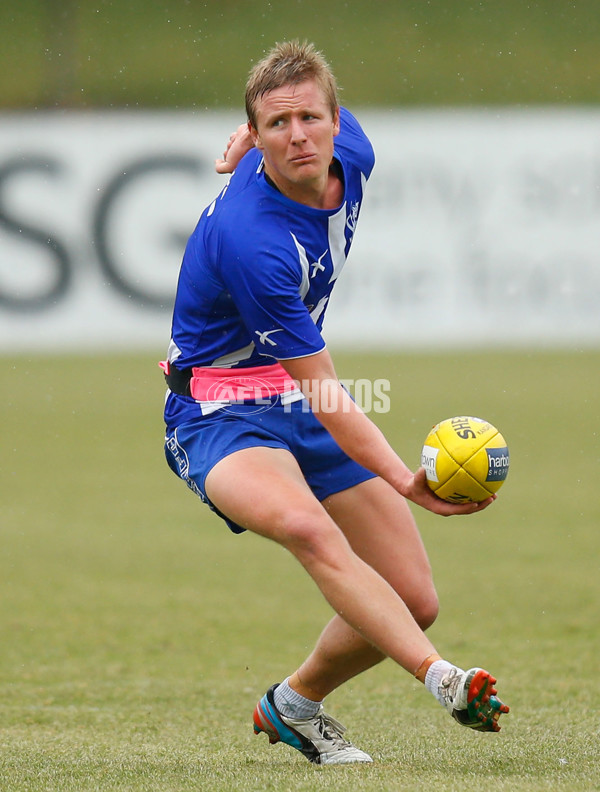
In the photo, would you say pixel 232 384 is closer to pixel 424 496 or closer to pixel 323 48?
pixel 424 496

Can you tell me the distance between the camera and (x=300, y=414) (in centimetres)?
470

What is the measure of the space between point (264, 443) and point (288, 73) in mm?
1264

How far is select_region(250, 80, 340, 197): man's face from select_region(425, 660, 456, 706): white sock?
1.65 m

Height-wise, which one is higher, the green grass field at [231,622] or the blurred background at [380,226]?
the blurred background at [380,226]

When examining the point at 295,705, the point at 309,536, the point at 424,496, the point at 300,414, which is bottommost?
the point at 295,705

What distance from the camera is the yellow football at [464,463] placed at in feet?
13.5

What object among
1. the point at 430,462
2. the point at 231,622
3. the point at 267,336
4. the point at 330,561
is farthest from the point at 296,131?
the point at 231,622

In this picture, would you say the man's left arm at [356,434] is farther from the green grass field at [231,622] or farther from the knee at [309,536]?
the green grass field at [231,622]

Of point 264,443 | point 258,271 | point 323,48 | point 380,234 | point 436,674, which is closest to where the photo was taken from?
point 436,674

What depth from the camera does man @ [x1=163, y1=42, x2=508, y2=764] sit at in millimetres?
4117

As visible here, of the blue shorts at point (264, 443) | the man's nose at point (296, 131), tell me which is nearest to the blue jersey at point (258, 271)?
the blue shorts at point (264, 443)

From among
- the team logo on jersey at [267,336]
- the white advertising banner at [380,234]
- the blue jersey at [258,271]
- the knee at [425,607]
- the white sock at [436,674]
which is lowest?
the white sock at [436,674]

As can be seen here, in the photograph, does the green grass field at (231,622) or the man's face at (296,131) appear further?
the green grass field at (231,622)

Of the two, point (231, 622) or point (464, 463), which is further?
point (231, 622)
